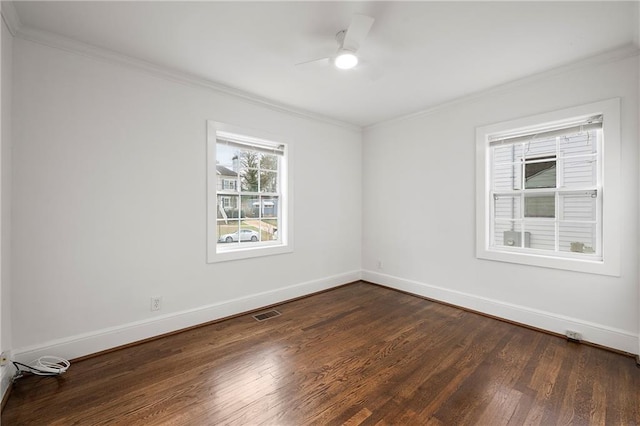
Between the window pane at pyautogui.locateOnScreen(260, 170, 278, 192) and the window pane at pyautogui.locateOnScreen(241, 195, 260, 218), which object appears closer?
the window pane at pyautogui.locateOnScreen(241, 195, 260, 218)

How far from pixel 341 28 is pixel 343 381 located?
104 inches

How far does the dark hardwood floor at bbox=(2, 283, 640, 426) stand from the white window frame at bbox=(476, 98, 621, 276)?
750 mm

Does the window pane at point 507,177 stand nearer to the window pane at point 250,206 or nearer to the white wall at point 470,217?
the white wall at point 470,217

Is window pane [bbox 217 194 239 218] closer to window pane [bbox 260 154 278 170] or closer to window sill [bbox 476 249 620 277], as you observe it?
window pane [bbox 260 154 278 170]

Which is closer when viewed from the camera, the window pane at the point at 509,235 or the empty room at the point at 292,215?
the empty room at the point at 292,215

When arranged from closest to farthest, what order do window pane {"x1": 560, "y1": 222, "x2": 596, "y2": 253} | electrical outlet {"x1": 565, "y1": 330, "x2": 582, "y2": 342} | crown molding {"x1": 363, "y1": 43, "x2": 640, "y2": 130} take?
crown molding {"x1": 363, "y1": 43, "x2": 640, "y2": 130} → electrical outlet {"x1": 565, "y1": 330, "x2": 582, "y2": 342} → window pane {"x1": 560, "y1": 222, "x2": 596, "y2": 253}

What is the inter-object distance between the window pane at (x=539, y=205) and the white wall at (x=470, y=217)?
20.9 inches

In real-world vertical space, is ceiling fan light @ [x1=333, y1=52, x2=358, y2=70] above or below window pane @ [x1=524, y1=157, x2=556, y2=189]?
above

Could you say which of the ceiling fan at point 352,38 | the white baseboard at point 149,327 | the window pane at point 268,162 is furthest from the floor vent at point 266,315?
the ceiling fan at point 352,38

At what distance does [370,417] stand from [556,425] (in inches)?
42.4

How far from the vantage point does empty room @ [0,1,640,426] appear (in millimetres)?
1873

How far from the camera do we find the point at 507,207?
3236 millimetres

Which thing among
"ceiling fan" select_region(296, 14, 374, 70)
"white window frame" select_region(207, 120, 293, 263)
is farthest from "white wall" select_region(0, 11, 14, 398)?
"ceiling fan" select_region(296, 14, 374, 70)

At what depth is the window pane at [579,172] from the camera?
8.78 feet
